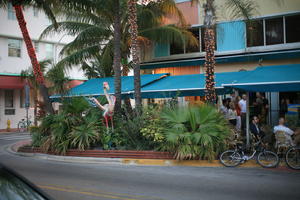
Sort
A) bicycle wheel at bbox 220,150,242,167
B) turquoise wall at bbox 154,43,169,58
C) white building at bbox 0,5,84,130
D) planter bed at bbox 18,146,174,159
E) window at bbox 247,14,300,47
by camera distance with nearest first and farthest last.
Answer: bicycle wheel at bbox 220,150,242,167, planter bed at bbox 18,146,174,159, window at bbox 247,14,300,47, turquoise wall at bbox 154,43,169,58, white building at bbox 0,5,84,130

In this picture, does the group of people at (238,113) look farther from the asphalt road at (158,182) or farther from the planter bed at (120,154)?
the asphalt road at (158,182)

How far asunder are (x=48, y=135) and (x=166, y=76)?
7.67 meters

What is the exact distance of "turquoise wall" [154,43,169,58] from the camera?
69.9 feet

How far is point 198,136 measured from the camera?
11219 mm

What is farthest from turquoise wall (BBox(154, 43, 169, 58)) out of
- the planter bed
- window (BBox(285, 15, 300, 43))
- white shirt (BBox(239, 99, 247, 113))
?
the planter bed

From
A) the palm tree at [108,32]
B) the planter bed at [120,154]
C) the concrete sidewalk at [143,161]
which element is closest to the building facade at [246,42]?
the palm tree at [108,32]

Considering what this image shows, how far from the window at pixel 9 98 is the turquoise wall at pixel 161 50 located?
14.1 m

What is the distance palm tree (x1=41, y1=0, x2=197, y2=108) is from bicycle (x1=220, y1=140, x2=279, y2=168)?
911 centimetres

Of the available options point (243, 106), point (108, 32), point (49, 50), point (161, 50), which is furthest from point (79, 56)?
point (49, 50)

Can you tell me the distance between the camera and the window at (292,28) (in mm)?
17531

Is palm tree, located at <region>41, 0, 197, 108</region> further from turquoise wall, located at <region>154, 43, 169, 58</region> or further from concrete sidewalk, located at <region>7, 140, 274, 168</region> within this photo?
concrete sidewalk, located at <region>7, 140, 274, 168</region>

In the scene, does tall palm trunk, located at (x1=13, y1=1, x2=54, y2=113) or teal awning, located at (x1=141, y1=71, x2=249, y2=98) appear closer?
teal awning, located at (x1=141, y1=71, x2=249, y2=98)

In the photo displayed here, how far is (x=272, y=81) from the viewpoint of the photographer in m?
11.4

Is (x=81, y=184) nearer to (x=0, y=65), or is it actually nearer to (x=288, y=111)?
(x=288, y=111)
